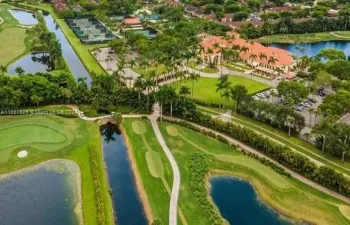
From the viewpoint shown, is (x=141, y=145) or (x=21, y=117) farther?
(x=21, y=117)

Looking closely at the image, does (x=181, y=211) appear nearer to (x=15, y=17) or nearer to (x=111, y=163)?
(x=111, y=163)

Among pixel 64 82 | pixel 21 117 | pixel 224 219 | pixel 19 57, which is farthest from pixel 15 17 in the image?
pixel 224 219

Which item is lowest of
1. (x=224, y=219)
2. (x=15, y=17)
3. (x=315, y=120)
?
(x=224, y=219)

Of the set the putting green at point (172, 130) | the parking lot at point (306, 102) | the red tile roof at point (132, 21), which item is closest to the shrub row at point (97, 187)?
the putting green at point (172, 130)

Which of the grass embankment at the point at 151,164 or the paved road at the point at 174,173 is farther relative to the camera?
the grass embankment at the point at 151,164

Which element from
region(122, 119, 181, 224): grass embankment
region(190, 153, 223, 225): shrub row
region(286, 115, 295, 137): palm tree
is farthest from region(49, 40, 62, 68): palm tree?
region(286, 115, 295, 137): palm tree

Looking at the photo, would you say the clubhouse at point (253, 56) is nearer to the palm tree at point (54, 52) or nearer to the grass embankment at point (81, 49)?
the grass embankment at point (81, 49)

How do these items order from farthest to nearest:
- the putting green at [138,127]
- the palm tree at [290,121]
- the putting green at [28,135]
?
the putting green at [138,127]
the palm tree at [290,121]
the putting green at [28,135]
